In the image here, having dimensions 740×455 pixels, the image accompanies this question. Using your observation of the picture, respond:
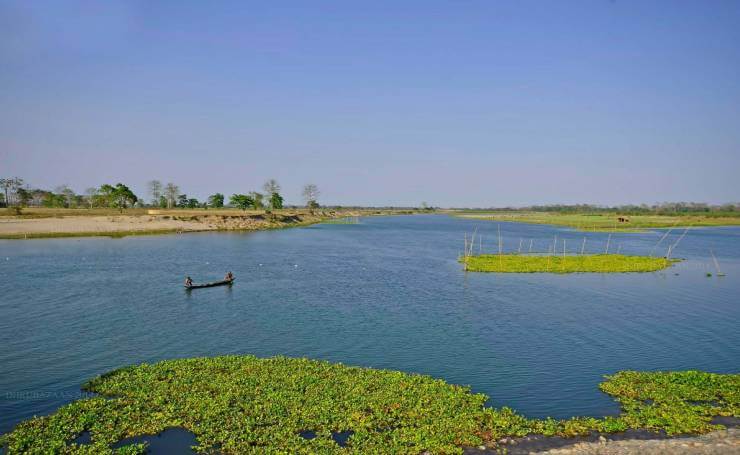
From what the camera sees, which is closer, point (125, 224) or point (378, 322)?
point (378, 322)

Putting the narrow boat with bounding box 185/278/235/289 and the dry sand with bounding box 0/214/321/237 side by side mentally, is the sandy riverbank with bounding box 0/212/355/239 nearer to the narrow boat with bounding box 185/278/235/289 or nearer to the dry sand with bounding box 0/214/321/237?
the dry sand with bounding box 0/214/321/237

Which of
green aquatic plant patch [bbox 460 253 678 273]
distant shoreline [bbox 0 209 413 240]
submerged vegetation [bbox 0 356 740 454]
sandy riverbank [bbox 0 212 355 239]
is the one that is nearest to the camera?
submerged vegetation [bbox 0 356 740 454]

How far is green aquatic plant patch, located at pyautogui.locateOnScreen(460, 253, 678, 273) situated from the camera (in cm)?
6224

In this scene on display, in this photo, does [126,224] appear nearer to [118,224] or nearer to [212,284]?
[118,224]

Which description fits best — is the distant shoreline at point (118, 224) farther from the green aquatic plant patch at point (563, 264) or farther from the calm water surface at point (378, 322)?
the green aquatic plant patch at point (563, 264)

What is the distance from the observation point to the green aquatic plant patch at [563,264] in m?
62.2

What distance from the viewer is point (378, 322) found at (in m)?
35.4

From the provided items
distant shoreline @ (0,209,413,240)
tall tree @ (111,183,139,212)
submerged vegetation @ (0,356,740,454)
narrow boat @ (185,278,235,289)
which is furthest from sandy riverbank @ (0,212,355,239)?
submerged vegetation @ (0,356,740,454)

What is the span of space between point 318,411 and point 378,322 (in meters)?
16.6

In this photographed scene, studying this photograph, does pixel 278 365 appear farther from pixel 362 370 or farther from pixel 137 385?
pixel 137 385

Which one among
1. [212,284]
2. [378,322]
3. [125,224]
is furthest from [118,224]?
[378,322]

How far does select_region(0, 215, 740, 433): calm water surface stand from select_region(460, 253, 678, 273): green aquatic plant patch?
3.06m

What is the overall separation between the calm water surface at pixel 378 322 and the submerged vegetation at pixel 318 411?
2.01m

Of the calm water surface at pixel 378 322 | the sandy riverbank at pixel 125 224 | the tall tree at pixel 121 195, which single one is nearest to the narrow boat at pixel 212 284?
the calm water surface at pixel 378 322
